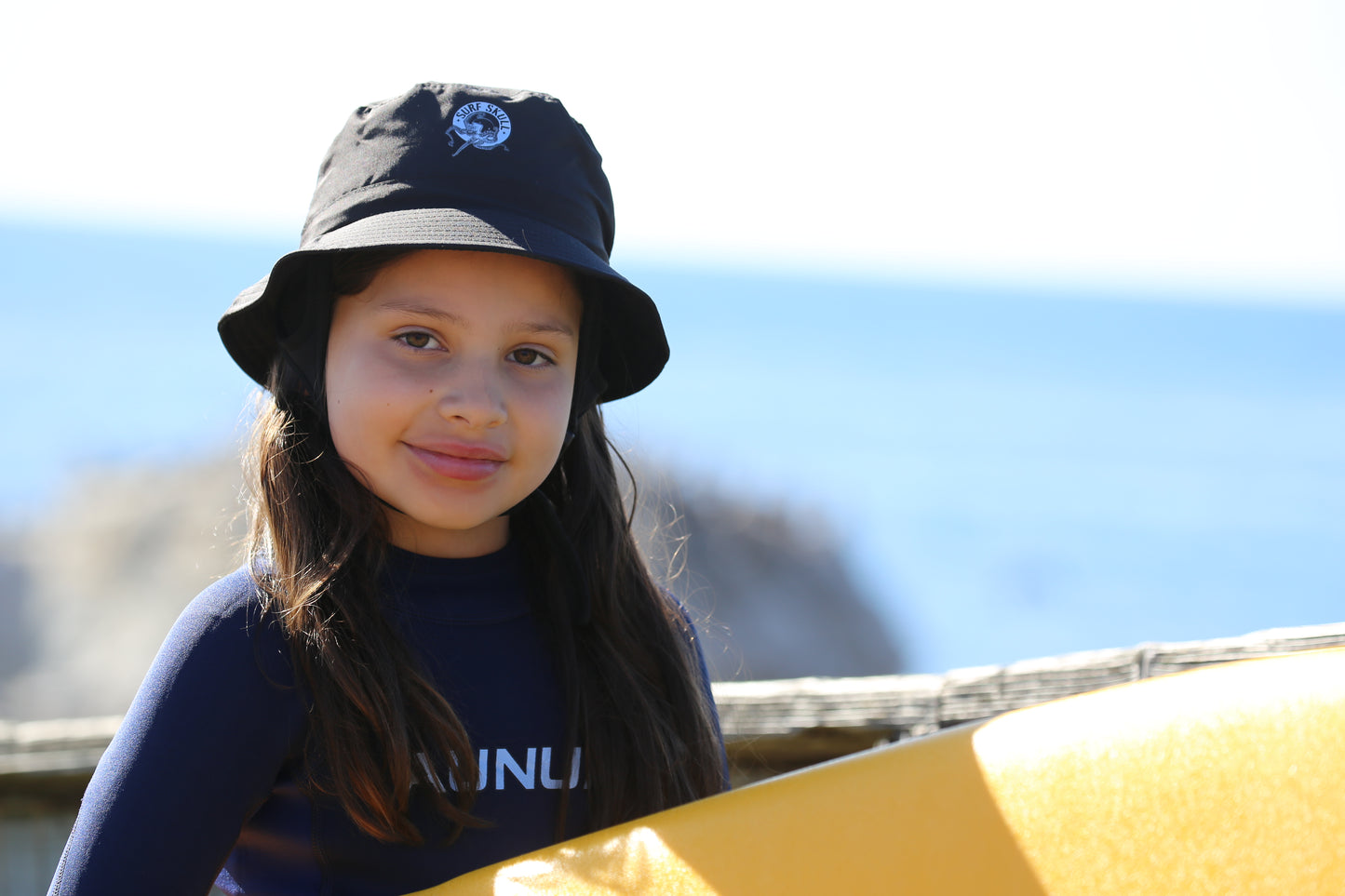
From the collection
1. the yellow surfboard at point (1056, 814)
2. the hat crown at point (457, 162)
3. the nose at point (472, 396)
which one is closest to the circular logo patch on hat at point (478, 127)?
the hat crown at point (457, 162)

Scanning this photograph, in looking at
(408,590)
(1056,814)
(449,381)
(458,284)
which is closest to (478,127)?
(458,284)

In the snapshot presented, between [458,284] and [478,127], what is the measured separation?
17 cm

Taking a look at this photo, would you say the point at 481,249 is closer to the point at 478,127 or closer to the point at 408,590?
the point at 478,127

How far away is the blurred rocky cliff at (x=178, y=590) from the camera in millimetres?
5555

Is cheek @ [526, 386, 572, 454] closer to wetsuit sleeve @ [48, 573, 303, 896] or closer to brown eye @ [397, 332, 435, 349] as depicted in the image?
brown eye @ [397, 332, 435, 349]

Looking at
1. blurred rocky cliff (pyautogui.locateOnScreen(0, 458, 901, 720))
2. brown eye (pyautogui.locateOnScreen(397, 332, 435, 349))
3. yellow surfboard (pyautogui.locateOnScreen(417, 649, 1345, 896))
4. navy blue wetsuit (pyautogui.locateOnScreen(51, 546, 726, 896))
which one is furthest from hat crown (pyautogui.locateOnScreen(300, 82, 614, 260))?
blurred rocky cliff (pyautogui.locateOnScreen(0, 458, 901, 720))

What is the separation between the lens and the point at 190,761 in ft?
3.55

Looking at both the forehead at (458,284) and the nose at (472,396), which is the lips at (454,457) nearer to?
the nose at (472,396)

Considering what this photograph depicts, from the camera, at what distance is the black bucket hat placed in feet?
3.89

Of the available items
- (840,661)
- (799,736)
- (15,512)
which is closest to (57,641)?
(15,512)

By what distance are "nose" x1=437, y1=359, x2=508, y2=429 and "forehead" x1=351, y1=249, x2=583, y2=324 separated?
6 cm

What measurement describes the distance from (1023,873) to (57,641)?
623 centimetres

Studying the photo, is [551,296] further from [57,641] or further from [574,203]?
[57,641]

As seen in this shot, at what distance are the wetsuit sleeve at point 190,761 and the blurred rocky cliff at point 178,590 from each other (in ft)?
12.5
